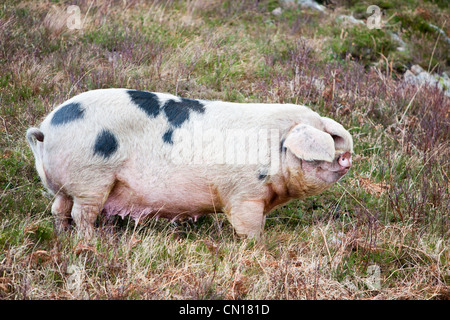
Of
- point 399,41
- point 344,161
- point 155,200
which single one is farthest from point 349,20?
point 155,200

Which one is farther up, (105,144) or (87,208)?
(105,144)

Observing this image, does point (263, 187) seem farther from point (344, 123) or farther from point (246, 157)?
point (344, 123)

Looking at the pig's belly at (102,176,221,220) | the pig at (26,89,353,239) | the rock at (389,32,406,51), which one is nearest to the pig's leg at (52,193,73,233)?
the pig at (26,89,353,239)

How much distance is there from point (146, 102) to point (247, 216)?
1.15 meters

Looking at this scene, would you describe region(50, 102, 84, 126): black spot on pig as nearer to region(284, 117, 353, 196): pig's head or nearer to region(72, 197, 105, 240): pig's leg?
region(72, 197, 105, 240): pig's leg

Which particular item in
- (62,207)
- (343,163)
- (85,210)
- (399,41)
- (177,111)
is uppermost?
(177,111)

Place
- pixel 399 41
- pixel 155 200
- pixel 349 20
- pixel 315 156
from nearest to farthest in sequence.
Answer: pixel 315 156 → pixel 155 200 → pixel 399 41 → pixel 349 20

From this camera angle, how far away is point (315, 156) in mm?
3904

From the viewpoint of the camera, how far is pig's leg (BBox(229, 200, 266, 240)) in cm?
404

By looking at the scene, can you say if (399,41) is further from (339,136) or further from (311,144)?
(311,144)

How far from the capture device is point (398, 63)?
914cm
